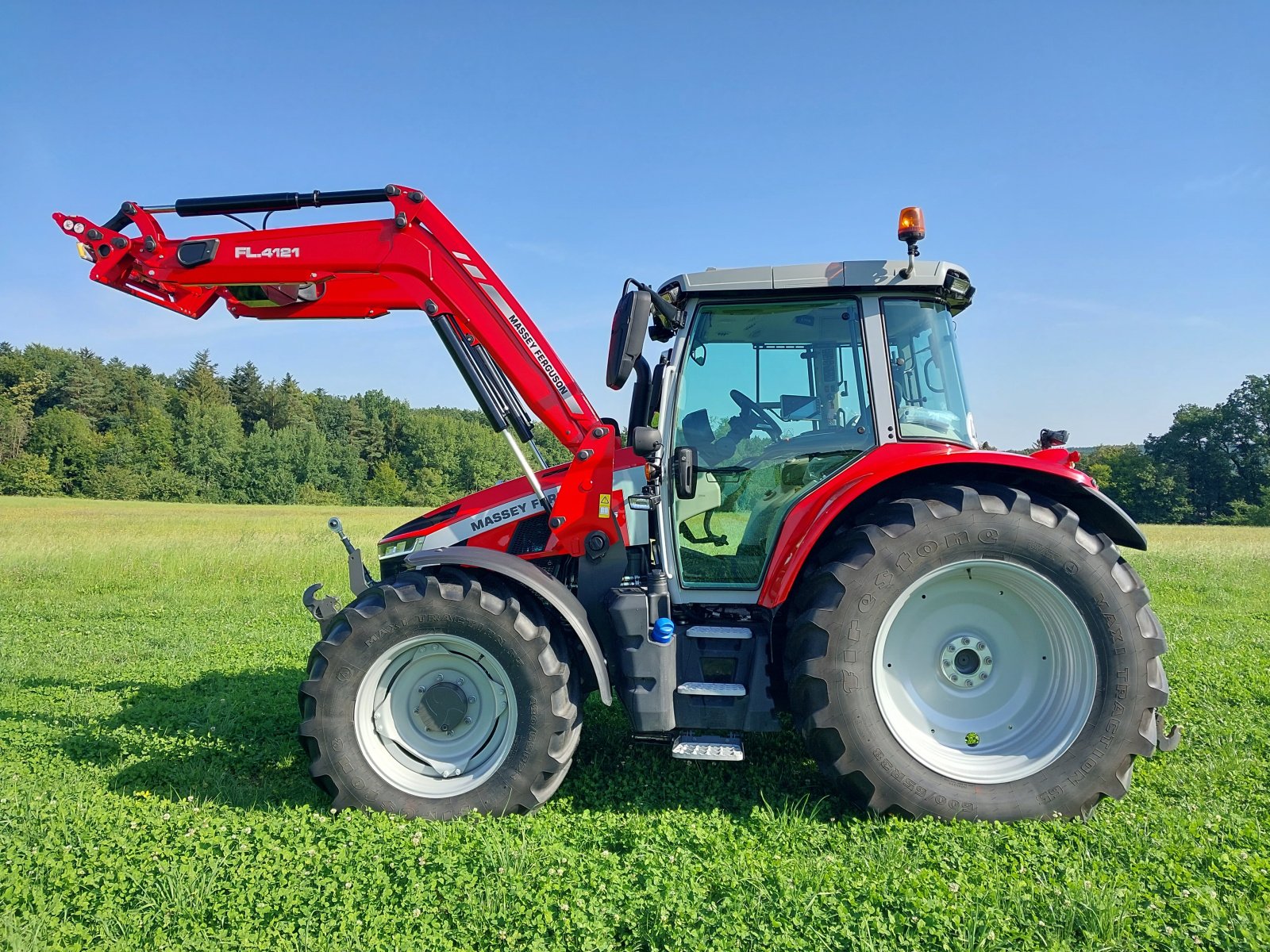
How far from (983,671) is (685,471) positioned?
5.93 feet

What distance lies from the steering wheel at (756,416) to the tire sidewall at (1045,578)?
2.86 ft

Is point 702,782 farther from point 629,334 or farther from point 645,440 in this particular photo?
point 629,334

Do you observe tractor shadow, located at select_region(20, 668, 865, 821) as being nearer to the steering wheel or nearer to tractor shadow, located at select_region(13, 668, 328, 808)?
tractor shadow, located at select_region(13, 668, 328, 808)

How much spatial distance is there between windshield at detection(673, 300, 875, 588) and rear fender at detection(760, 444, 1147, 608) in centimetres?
20

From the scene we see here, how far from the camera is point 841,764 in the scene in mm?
3623

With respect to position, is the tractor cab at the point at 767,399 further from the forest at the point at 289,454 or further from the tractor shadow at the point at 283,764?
the forest at the point at 289,454

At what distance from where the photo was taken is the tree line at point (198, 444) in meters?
49.8

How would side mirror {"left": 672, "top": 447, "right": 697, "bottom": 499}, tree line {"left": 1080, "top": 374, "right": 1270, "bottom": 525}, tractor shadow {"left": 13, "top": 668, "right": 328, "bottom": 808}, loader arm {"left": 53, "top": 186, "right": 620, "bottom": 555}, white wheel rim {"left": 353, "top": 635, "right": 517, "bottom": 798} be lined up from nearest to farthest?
white wheel rim {"left": 353, "top": 635, "right": 517, "bottom": 798}, side mirror {"left": 672, "top": 447, "right": 697, "bottom": 499}, tractor shadow {"left": 13, "top": 668, "right": 328, "bottom": 808}, loader arm {"left": 53, "top": 186, "right": 620, "bottom": 555}, tree line {"left": 1080, "top": 374, "right": 1270, "bottom": 525}

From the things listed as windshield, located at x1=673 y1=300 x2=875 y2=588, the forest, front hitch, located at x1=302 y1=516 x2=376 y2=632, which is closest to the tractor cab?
windshield, located at x1=673 y1=300 x2=875 y2=588

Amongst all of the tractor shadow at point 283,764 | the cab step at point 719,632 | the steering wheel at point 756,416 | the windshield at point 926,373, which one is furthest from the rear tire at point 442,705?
the windshield at point 926,373

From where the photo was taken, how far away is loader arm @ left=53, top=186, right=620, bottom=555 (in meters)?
4.45

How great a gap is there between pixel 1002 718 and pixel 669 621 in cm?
173

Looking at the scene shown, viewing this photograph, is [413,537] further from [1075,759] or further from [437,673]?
[1075,759]

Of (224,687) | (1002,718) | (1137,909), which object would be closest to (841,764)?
(1002,718)
